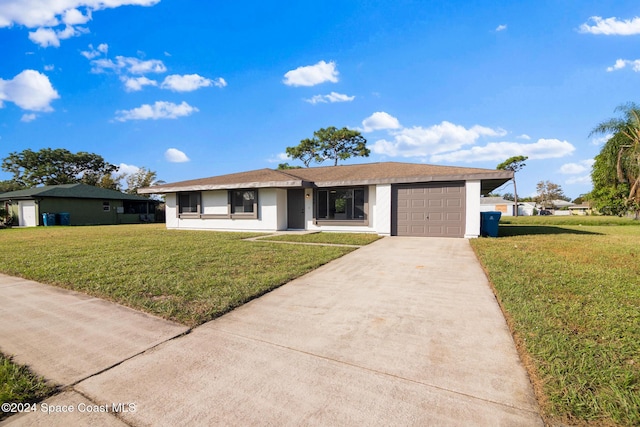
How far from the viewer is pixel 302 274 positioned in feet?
18.4

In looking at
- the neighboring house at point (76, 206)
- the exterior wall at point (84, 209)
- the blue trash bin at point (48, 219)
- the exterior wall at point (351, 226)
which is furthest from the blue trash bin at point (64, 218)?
the exterior wall at point (351, 226)

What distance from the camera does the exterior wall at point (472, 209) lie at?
11.0 metres

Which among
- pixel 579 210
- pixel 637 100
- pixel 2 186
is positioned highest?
pixel 637 100

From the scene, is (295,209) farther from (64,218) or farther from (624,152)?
(624,152)

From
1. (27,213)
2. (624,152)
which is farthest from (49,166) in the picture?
(624,152)

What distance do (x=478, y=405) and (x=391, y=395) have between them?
587mm

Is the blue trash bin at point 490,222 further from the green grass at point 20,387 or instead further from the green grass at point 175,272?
the green grass at point 20,387

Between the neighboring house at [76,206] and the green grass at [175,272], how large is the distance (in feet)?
60.7

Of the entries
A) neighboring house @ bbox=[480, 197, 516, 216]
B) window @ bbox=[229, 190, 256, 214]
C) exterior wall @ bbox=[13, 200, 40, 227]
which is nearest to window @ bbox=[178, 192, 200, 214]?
window @ bbox=[229, 190, 256, 214]

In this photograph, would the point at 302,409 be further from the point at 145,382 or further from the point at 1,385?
the point at 1,385

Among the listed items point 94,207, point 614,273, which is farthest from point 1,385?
point 94,207

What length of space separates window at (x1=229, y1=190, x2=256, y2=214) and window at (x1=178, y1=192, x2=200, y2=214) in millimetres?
2514

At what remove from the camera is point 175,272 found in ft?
18.5

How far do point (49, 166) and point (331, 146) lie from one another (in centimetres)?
4099
